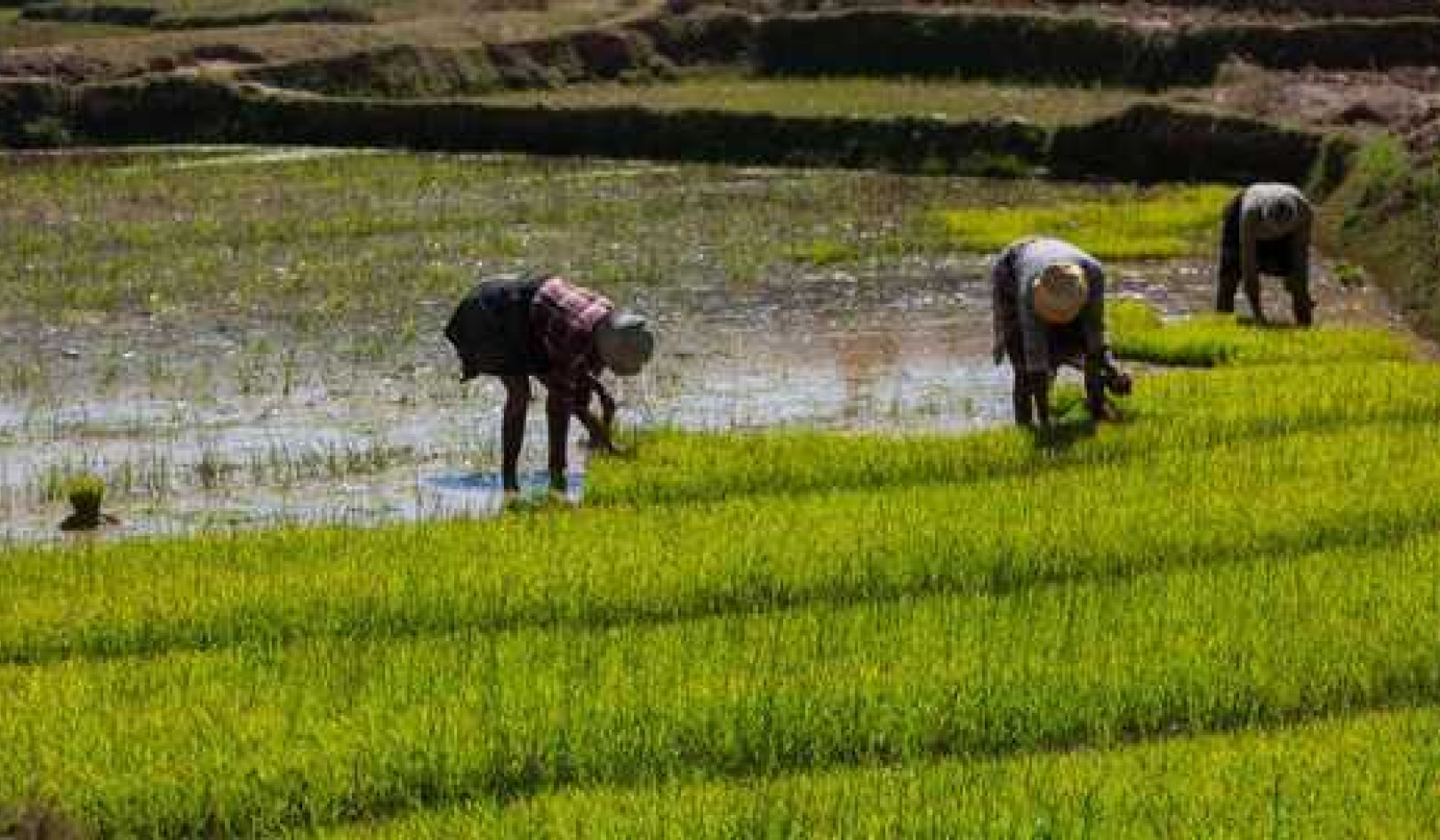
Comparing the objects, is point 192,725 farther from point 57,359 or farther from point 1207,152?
point 1207,152

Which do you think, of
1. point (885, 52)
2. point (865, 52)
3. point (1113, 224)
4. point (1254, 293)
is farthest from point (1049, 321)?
point (865, 52)

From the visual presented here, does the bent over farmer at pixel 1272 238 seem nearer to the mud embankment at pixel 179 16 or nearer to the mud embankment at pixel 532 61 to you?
the mud embankment at pixel 532 61

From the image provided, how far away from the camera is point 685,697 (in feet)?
22.9

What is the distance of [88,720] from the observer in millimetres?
6863

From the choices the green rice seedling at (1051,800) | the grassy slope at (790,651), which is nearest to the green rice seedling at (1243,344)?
the grassy slope at (790,651)

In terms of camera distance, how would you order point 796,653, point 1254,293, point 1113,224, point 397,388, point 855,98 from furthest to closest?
point 855,98 → point 1113,224 → point 1254,293 → point 397,388 → point 796,653

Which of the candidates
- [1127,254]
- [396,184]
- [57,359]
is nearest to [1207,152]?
[1127,254]

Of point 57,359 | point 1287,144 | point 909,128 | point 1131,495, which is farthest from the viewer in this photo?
point 909,128

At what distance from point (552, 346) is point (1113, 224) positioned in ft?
33.2

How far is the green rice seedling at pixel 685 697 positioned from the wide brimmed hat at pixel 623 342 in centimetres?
181

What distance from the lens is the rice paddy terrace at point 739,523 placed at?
21.0 ft

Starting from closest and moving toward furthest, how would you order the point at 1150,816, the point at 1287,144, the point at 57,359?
the point at 1150,816 → the point at 57,359 → the point at 1287,144

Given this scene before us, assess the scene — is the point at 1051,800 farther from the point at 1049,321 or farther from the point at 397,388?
the point at 397,388

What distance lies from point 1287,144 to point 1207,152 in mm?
1055
